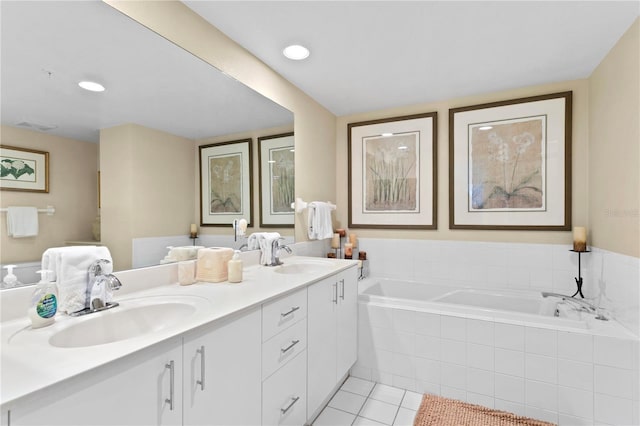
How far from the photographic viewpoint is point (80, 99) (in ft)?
3.96

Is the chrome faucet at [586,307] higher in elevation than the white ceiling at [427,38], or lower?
lower

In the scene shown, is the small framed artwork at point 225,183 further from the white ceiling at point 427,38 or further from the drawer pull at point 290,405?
the drawer pull at point 290,405

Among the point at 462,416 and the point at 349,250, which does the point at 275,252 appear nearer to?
the point at 349,250

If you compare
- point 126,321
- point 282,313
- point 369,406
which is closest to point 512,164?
point 369,406

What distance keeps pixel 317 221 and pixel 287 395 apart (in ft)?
4.77

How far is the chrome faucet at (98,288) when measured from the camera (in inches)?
43.2

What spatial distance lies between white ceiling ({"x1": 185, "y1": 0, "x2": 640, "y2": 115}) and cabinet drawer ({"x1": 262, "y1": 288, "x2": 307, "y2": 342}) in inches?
58.7

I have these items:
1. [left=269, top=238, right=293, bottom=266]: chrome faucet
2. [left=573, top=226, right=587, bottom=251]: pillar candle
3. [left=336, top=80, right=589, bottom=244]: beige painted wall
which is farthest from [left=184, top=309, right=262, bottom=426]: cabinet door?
[left=573, top=226, right=587, bottom=251]: pillar candle

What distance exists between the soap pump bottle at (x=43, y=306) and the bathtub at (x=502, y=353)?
1817 mm

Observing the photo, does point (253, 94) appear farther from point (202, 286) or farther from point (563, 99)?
point (563, 99)

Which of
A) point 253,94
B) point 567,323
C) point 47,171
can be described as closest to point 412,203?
point 567,323

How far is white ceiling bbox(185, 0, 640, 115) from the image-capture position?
162 centimetres

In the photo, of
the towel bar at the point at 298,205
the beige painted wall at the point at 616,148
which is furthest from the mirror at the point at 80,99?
the beige painted wall at the point at 616,148

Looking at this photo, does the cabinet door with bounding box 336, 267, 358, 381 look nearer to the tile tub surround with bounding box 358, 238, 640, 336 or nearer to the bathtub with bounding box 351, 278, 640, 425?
the bathtub with bounding box 351, 278, 640, 425
